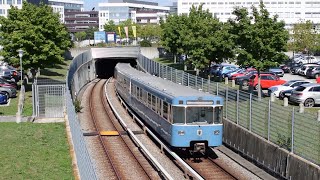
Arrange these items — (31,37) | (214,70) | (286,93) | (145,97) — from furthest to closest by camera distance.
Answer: (214,70) → (31,37) → (286,93) → (145,97)

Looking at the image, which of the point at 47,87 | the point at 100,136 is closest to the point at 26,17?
the point at 47,87

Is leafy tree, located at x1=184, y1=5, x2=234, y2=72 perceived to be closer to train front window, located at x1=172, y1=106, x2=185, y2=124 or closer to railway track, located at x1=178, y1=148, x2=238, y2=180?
railway track, located at x1=178, y1=148, x2=238, y2=180

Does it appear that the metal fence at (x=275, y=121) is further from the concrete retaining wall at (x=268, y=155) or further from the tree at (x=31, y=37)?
the tree at (x=31, y=37)

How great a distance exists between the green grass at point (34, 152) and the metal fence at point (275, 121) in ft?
29.4

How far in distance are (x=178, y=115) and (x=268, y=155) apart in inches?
171

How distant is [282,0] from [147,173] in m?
128

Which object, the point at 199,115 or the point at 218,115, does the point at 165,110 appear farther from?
the point at 218,115

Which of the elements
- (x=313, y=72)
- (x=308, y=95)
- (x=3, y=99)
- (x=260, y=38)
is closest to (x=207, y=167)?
(x=260, y=38)

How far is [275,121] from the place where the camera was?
21609 millimetres

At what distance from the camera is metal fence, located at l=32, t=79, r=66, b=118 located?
33.9 meters

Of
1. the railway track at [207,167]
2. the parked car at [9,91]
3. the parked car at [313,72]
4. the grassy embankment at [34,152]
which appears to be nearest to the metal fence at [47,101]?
the grassy embankment at [34,152]

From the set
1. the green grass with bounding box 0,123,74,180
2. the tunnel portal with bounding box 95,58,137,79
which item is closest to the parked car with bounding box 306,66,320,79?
the green grass with bounding box 0,123,74,180

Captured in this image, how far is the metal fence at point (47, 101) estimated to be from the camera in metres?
33.9

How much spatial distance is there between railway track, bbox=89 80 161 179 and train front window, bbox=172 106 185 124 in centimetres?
250
